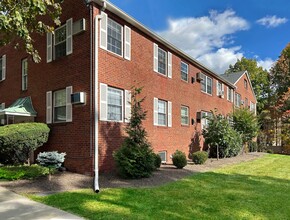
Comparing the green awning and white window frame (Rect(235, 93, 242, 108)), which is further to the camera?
white window frame (Rect(235, 93, 242, 108))

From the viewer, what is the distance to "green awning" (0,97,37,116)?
11.6 meters

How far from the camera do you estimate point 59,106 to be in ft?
37.6

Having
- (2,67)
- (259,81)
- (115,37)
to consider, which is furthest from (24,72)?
(259,81)

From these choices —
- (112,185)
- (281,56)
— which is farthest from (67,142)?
(281,56)

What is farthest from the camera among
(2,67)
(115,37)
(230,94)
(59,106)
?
(230,94)

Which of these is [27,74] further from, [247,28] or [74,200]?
[247,28]

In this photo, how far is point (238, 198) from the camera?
23.9ft

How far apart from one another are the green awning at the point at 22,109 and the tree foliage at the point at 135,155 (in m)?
4.92

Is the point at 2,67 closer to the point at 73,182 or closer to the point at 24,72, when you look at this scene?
the point at 24,72

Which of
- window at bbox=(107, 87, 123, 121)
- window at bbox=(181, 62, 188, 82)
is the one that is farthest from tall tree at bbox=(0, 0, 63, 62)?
window at bbox=(181, 62, 188, 82)

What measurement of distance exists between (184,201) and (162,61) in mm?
9463

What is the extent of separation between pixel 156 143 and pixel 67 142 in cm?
469

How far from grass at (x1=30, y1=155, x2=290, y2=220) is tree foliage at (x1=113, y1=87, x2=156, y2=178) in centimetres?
121

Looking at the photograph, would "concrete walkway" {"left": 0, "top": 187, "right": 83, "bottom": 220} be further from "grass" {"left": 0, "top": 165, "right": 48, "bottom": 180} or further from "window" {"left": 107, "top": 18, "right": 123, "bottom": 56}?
"window" {"left": 107, "top": 18, "right": 123, "bottom": 56}
